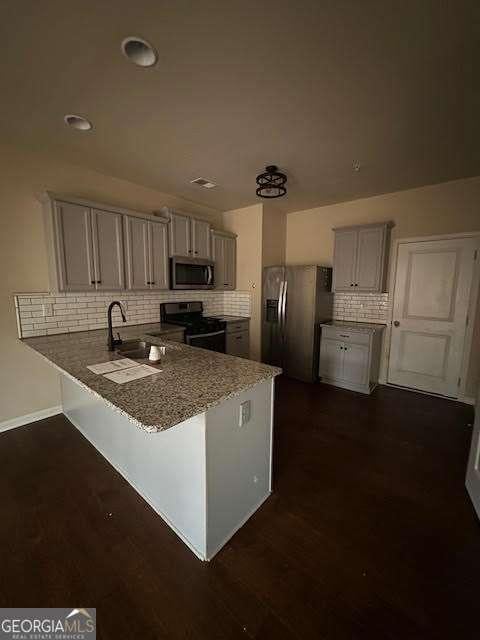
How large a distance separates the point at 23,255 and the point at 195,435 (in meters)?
2.67

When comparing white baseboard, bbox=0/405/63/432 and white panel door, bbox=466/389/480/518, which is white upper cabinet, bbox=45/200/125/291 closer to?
white baseboard, bbox=0/405/63/432

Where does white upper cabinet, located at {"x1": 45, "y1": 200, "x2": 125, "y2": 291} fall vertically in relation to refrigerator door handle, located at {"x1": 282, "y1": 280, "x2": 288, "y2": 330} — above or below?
above

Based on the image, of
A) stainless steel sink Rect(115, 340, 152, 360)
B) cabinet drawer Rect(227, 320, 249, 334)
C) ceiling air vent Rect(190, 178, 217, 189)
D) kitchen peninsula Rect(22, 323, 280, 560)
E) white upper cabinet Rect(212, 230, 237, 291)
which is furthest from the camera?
white upper cabinet Rect(212, 230, 237, 291)

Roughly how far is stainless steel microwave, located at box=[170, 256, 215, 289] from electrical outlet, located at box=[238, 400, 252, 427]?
8.13 feet

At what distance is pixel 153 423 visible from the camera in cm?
96

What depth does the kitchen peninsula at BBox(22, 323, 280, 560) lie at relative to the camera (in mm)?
1216

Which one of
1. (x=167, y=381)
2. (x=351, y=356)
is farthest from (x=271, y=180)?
(x=351, y=356)

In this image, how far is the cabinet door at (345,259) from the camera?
3797 mm

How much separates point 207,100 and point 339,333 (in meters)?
3.08

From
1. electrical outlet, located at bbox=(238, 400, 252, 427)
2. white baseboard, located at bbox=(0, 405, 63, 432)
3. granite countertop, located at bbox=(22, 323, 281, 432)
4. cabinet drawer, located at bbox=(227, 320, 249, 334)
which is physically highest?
granite countertop, located at bbox=(22, 323, 281, 432)

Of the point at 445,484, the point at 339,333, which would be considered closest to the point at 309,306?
the point at 339,333

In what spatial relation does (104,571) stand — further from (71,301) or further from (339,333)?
(339,333)

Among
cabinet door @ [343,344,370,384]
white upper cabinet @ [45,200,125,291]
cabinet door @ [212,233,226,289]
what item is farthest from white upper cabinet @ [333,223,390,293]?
white upper cabinet @ [45,200,125,291]

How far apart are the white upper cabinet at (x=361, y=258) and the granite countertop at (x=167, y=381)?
2728 millimetres
